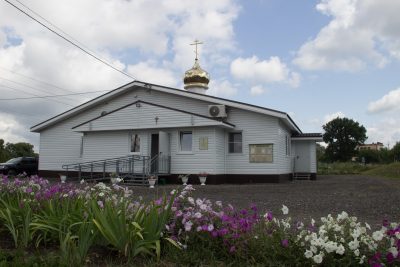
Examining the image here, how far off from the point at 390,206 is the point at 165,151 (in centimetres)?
1250

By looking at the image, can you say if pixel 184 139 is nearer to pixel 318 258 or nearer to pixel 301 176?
pixel 301 176

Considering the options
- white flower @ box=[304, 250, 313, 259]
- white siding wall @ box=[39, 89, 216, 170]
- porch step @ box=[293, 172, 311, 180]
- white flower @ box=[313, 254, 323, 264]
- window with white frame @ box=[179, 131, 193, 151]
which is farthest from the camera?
porch step @ box=[293, 172, 311, 180]

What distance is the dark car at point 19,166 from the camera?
28712 millimetres

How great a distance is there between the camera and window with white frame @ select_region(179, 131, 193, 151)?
21375 mm

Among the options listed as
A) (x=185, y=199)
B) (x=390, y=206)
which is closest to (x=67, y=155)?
(x=390, y=206)

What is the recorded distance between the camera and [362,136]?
81.3 m

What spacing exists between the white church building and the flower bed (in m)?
14.4

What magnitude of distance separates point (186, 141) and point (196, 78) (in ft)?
34.5

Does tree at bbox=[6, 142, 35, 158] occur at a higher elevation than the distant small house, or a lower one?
lower

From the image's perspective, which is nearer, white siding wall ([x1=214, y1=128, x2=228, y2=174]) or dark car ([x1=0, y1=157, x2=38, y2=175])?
white siding wall ([x1=214, y1=128, x2=228, y2=174])

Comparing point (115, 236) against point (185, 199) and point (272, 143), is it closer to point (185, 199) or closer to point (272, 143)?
point (185, 199)

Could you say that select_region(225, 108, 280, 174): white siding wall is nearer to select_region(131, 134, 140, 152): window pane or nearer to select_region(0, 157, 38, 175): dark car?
select_region(131, 134, 140, 152): window pane

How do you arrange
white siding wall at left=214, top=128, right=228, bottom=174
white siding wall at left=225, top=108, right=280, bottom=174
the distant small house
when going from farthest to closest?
the distant small house, white siding wall at left=225, top=108, right=280, bottom=174, white siding wall at left=214, top=128, right=228, bottom=174

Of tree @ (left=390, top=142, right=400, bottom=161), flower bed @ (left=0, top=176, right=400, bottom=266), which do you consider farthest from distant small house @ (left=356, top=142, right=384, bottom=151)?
flower bed @ (left=0, top=176, right=400, bottom=266)
